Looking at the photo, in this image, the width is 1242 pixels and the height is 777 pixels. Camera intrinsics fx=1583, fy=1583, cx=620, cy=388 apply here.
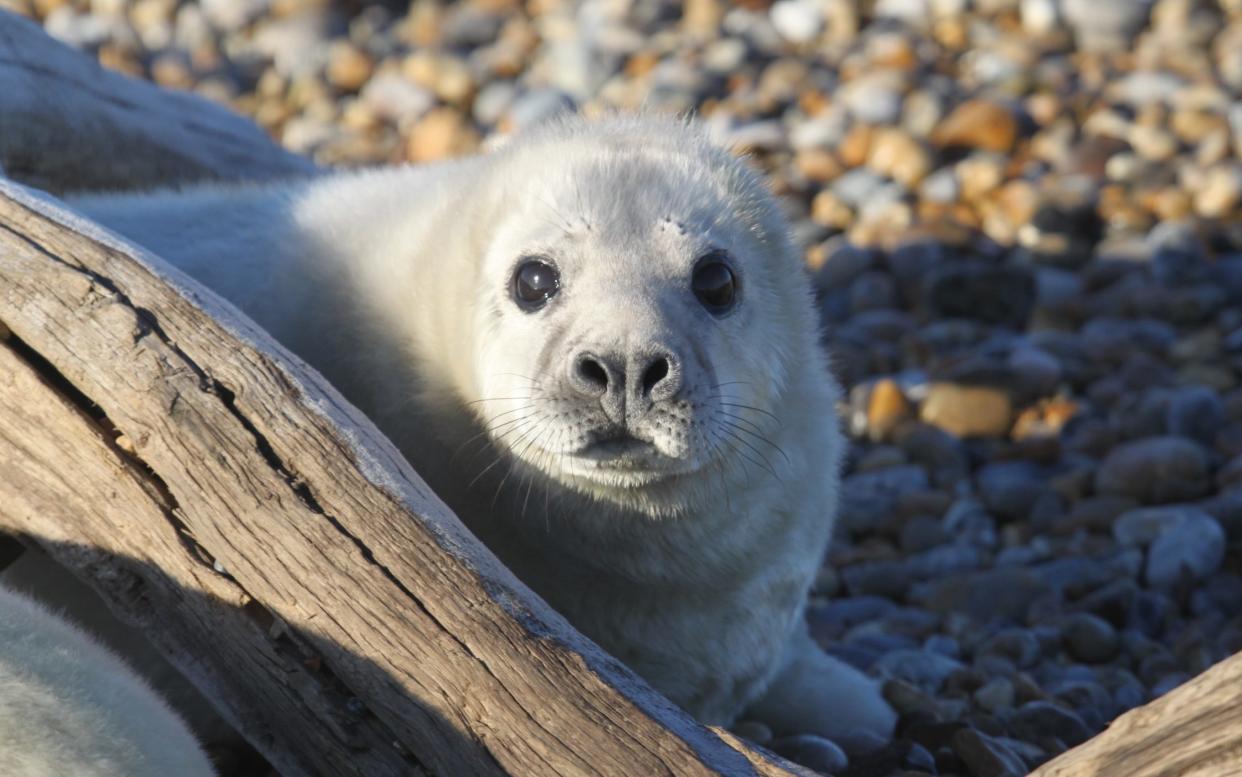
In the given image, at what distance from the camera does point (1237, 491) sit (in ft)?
14.4

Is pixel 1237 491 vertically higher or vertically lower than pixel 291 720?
higher

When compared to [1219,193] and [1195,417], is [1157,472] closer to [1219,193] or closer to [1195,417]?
[1195,417]

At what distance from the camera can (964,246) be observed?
20.0ft

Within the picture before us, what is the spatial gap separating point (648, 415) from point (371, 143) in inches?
206

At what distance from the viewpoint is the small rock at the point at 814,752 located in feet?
10.1

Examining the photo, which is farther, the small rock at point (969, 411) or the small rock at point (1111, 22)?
the small rock at point (1111, 22)

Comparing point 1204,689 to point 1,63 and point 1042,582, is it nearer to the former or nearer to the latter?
point 1042,582

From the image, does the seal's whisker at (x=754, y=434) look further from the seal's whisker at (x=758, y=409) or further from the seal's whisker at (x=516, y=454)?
the seal's whisker at (x=516, y=454)

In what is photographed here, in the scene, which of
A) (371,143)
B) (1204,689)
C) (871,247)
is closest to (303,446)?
(1204,689)

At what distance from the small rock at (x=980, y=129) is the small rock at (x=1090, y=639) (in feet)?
10.8

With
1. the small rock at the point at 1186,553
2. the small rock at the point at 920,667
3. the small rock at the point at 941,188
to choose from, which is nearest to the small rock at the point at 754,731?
the small rock at the point at 920,667

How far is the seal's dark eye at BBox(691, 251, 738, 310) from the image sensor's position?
2.90m

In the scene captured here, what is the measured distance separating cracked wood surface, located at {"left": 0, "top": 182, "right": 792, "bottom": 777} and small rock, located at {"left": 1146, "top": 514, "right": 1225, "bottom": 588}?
227cm

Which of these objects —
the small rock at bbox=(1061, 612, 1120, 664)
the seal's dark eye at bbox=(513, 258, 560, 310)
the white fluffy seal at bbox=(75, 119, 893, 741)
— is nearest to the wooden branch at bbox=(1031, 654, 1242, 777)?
the white fluffy seal at bbox=(75, 119, 893, 741)
